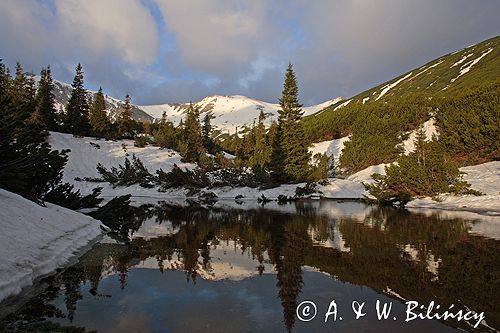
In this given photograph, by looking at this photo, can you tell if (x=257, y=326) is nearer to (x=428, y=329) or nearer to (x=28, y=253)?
(x=428, y=329)

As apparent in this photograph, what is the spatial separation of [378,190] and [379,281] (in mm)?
22683

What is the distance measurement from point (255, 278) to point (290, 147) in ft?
109

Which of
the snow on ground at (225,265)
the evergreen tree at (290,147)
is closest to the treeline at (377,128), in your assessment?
the evergreen tree at (290,147)

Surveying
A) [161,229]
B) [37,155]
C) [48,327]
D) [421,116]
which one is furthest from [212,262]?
[421,116]

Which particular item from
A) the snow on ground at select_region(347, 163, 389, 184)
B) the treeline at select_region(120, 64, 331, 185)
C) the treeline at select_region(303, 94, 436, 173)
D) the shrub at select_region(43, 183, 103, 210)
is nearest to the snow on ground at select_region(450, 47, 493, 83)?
the treeline at select_region(303, 94, 436, 173)

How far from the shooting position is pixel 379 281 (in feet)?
22.5

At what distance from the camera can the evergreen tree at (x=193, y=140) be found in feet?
171

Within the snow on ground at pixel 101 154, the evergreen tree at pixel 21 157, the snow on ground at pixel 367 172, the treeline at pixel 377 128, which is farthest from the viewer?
the treeline at pixel 377 128

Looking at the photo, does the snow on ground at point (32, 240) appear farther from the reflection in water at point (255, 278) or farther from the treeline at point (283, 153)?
the treeline at point (283, 153)

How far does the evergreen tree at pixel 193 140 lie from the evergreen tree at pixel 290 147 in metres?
15.1

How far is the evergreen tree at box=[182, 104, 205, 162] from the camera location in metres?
52.1

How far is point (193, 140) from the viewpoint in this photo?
57.0 m

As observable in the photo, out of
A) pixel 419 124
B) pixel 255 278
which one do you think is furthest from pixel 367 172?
pixel 255 278

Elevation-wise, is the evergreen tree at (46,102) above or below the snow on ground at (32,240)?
above
